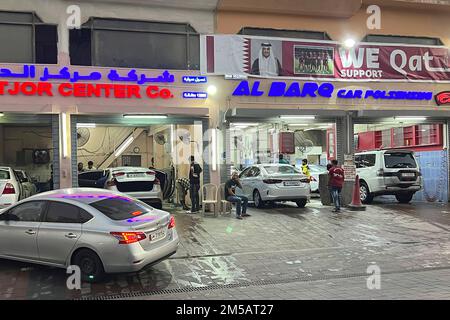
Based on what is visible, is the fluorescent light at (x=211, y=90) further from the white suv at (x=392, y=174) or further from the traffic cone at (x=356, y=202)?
the white suv at (x=392, y=174)

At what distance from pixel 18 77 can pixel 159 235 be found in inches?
336

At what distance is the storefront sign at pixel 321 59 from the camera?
587 inches

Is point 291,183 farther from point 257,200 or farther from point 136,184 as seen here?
point 136,184

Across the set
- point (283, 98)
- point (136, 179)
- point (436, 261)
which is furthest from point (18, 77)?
point (436, 261)

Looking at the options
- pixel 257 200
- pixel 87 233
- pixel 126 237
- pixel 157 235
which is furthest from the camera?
pixel 257 200

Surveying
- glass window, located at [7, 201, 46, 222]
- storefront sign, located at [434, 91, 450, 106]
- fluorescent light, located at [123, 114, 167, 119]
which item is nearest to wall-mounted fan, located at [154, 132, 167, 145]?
fluorescent light, located at [123, 114, 167, 119]

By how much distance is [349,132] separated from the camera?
16.2 m

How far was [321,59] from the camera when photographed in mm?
15852

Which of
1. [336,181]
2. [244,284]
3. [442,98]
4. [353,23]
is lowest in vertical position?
[244,284]

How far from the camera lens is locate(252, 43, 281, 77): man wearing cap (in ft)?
50.0

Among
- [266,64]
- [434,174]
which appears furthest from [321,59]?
[434,174]

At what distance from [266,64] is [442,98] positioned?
22.5 ft

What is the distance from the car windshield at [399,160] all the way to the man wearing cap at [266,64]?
15.9 ft
